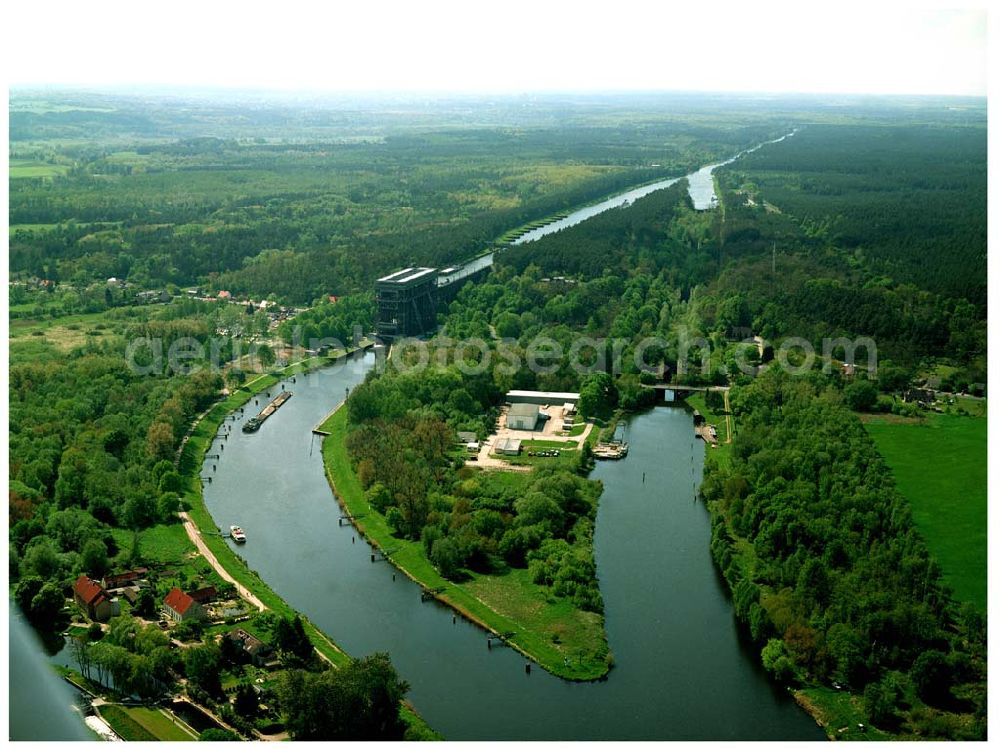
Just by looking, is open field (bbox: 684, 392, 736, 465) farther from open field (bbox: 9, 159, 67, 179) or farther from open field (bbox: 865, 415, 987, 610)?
open field (bbox: 9, 159, 67, 179)

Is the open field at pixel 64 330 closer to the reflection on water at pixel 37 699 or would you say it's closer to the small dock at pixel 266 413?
the small dock at pixel 266 413

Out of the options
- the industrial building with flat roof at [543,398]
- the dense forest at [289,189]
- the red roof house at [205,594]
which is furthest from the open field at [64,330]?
the red roof house at [205,594]

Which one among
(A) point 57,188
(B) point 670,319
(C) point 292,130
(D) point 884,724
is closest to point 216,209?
(A) point 57,188

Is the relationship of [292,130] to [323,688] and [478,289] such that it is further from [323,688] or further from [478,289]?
[323,688]

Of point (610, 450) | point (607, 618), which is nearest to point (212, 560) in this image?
point (607, 618)

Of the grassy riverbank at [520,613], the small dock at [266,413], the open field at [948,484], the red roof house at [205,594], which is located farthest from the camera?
the small dock at [266,413]

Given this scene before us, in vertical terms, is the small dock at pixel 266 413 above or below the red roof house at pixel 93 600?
above

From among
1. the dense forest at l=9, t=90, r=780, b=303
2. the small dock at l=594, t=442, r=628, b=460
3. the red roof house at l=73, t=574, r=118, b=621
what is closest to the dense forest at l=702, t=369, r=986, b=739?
the small dock at l=594, t=442, r=628, b=460
